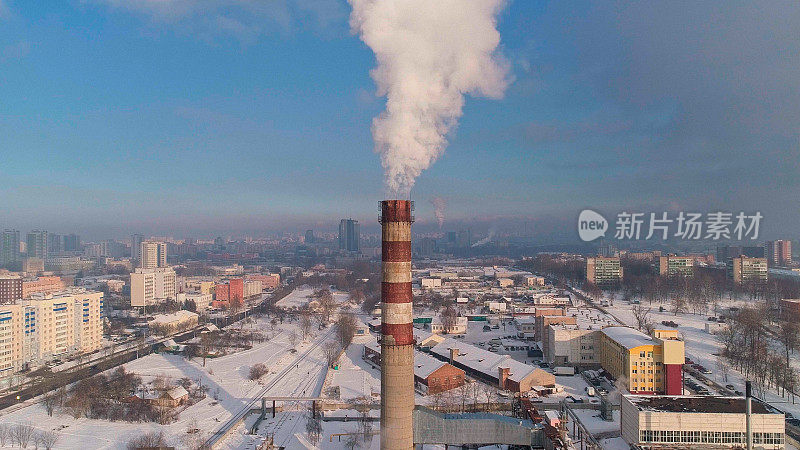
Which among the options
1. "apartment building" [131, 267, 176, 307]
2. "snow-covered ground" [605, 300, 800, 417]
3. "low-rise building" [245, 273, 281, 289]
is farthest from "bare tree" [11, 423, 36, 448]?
"low-rise building" [245, 273, 281, 289]

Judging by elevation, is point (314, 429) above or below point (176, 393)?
below

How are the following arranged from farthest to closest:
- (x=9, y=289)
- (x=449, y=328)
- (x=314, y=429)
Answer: (x=9, y=289)
(x=449, y=328)
(x=314, y=429)

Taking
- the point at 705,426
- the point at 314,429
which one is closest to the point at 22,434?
the point at 314,429

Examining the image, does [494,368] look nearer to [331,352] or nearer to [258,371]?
[331,352]

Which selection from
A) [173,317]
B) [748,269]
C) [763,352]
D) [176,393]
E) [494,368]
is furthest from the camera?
[748,269]

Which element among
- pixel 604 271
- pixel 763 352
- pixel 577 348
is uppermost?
pixel 604 271

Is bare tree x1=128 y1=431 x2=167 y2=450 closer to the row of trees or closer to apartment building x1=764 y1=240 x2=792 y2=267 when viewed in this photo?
the row of trees
